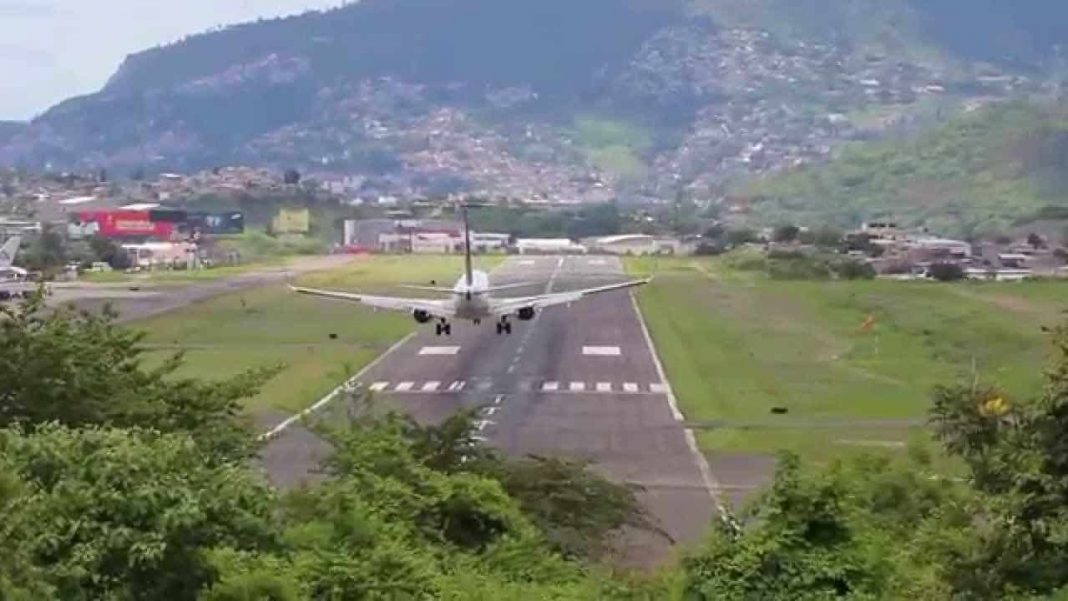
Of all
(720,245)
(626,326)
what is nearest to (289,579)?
(626,326)

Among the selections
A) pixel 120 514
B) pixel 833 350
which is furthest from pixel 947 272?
pixel 120 514

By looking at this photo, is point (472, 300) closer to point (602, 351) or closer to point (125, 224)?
point (602, 351)

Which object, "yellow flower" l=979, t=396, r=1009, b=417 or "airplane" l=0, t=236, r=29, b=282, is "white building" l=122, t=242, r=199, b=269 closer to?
"airplane" l=0, t=236, r=29, b=282

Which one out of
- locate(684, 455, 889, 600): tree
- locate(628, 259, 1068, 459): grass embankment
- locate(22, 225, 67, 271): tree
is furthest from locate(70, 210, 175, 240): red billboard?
locate(684, 455, 889, 600): tree

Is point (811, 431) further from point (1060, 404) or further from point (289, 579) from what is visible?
point (289, 579)

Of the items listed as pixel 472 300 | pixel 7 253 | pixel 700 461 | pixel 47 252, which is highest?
pixel 7 253

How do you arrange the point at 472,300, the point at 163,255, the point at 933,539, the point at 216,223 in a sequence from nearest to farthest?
the point at 933,539, the point at 472,300, the point at 163,255, the point at 216,223

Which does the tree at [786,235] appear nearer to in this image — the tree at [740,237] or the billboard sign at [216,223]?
the tree at [740,237]
